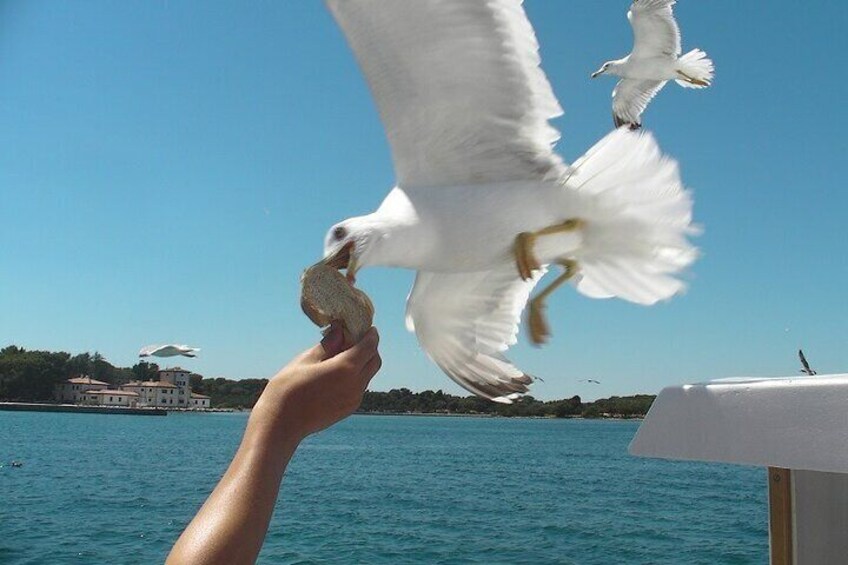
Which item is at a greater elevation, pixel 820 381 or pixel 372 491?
pixel 820 381

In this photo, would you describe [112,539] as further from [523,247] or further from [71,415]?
[71,415]

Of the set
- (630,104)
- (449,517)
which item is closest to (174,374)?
(449,517)

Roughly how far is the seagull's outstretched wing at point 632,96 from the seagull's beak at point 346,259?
6.05 m

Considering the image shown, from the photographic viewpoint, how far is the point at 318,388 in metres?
1.08

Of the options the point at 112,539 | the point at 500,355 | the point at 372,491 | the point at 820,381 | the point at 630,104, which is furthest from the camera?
the point at 372,491

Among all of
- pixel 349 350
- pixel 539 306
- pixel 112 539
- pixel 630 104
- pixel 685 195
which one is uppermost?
pixel 630 104

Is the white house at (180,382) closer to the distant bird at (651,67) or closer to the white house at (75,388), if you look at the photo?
the white house at (75,388)

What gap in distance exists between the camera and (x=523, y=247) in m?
2.51

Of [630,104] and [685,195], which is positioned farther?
[630,104]

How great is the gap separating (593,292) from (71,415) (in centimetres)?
10978

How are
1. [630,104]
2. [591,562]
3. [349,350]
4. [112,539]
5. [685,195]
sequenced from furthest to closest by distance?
[112,539]
[591,562]
[630,104]
[685,195]
[349,350]

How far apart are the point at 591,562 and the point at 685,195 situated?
45.5 feet

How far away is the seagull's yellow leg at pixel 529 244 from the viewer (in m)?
2.51

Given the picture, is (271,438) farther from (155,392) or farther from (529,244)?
(155,392)
